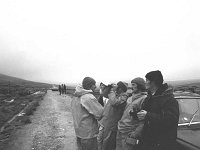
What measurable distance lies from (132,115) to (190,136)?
129cm

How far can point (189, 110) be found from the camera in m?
4.42

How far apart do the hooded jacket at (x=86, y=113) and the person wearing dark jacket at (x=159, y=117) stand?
3.51 ft

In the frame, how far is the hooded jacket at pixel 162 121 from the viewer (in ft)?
9.57

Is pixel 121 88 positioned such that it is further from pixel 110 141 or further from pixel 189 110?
pixel 189 110

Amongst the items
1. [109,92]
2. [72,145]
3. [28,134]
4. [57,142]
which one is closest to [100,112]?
[109,92]

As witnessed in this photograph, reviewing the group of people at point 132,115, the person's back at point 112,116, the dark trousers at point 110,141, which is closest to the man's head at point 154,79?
the group of people at point 132,115

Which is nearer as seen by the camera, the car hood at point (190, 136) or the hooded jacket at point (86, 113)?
the car hood at point (190, 136)

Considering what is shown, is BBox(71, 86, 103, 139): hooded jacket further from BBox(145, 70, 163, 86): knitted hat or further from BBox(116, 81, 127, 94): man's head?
BBox(145, 70, 163, 86): knitted hat

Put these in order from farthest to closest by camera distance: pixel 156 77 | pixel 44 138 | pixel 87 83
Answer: pixel 44 138, pixel 87 83, pixel 156 77

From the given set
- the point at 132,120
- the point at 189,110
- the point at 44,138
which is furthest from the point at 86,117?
the point at 44,138

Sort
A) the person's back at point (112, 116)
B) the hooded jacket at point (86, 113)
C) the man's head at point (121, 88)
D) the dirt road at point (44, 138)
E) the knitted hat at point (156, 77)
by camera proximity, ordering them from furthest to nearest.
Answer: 1. the dirt road at point (44, 138)
2. the man's head at point (121, 88)
3. the person's back at point (112, 116)
4. the hooded jacket at point (86, 113)
5. the knitted hat at point (156, 77)

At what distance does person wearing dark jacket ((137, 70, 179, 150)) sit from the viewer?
2924mm

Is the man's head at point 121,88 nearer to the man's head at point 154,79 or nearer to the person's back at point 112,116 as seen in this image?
the person's back at point 112,116

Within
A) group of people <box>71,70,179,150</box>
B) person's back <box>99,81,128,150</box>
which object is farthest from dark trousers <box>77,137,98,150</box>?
person's back <box>99,81,128,150</box>
